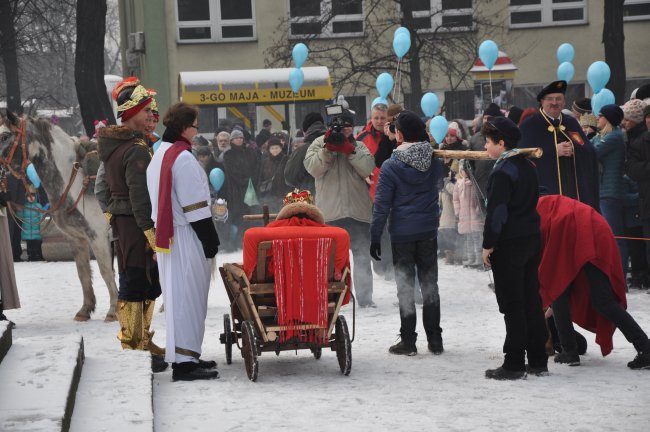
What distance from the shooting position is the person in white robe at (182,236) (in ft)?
26.9

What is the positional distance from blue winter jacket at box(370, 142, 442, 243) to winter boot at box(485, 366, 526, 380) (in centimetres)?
156

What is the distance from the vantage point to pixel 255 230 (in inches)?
333

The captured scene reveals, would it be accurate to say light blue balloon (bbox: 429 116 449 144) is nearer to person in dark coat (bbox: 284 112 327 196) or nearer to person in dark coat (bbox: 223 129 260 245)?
person in dark coat (bbox: 284 112 327 196)

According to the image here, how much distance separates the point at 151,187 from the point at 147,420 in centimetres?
204

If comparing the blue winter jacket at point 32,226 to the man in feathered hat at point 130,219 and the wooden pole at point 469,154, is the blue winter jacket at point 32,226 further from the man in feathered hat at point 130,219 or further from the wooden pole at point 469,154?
the wooden pole at point 469,154

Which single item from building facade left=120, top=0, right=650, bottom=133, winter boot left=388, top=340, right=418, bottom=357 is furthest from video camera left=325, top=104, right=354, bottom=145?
building facade left=120, top=0, right=650, bottom=133

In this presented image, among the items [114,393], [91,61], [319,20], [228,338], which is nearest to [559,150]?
[228,338]

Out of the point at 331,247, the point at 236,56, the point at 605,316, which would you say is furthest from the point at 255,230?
the point at 236,56

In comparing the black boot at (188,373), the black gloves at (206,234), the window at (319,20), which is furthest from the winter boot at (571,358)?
the window at (319,20)

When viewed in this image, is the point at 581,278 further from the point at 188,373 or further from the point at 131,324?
the point at 131,324

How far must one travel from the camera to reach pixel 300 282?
330 inches

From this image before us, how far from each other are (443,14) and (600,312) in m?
25.4

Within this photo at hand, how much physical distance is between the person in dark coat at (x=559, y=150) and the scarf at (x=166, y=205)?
3049 mm

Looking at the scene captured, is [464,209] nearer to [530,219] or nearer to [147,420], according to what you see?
[530,219]
